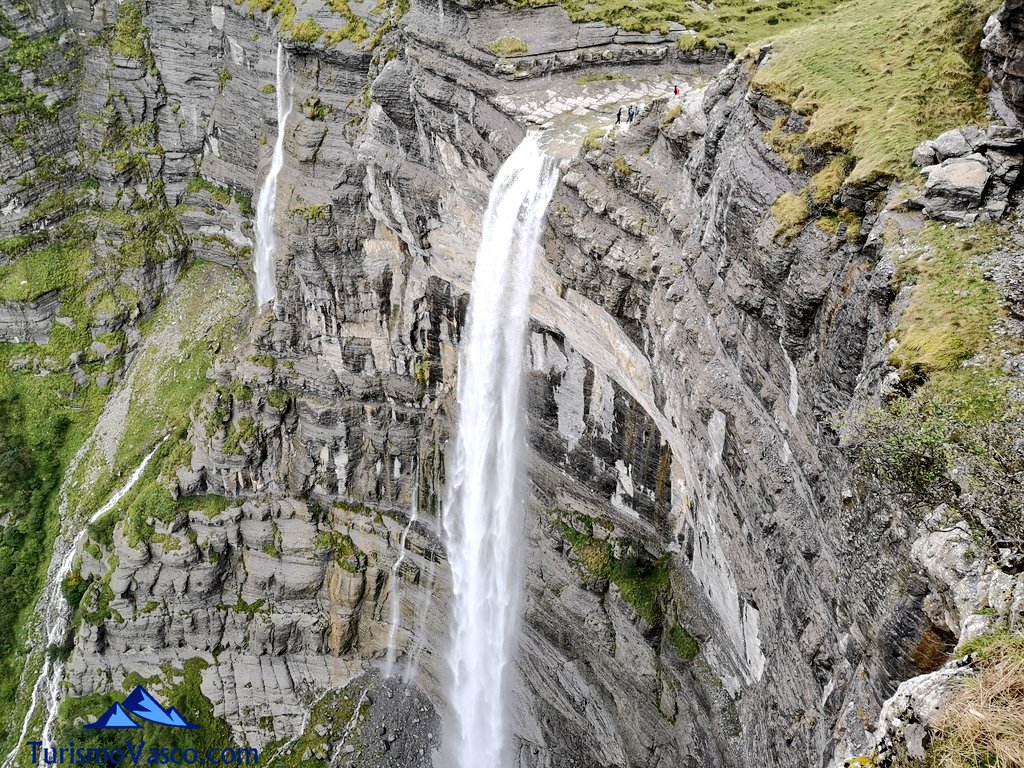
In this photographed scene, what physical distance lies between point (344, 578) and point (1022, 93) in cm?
4120

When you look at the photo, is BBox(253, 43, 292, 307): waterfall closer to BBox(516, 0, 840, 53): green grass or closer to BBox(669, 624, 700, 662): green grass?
BBox(516, 0, 840, 53): green grass

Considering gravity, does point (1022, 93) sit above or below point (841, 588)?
above

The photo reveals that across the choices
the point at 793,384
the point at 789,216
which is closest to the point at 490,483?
the point at 793,384

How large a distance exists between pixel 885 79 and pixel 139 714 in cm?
4970

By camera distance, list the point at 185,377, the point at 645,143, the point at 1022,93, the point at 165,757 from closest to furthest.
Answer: the point at 1022,93
the point at 645,143
the point at 165,757
the point at 185,377

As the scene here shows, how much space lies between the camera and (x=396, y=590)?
4656 centimetres

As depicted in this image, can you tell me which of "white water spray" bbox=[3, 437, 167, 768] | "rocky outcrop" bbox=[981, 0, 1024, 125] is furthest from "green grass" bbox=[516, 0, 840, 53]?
"white water spray" bbox=[3, 437, 167, 768]

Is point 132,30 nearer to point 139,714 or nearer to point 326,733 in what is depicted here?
point 139,714

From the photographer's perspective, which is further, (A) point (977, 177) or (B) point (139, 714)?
(B) point (139, 714)

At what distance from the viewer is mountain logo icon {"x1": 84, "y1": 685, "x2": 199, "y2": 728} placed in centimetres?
4566

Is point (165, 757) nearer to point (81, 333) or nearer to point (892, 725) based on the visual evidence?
point (81, 333)

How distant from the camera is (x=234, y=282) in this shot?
57.7 meters

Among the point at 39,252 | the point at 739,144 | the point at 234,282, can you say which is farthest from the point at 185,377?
the point at 739,144

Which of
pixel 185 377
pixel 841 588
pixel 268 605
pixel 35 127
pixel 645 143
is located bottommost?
pixel 841 588
